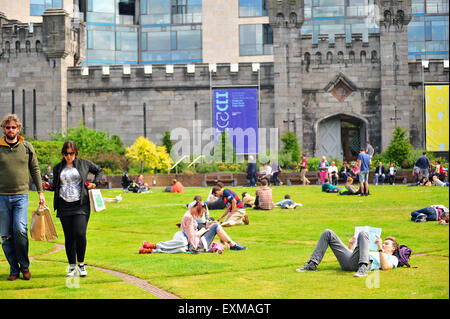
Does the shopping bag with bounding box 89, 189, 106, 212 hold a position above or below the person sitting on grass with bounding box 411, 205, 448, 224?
above

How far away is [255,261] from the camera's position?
1224 cm

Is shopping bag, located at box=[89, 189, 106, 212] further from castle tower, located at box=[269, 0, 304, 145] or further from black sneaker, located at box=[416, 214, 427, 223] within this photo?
castle tower, located at box=[269, 0, 304, 145]

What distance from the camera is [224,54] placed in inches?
2258

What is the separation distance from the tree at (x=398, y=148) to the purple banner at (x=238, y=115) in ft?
26.8

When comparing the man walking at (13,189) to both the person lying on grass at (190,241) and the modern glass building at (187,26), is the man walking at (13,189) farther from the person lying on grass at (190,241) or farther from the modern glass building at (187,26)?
the modern glass building at (187,26)

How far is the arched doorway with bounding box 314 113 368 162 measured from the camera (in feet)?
144

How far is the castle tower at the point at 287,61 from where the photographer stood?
43.3 metres

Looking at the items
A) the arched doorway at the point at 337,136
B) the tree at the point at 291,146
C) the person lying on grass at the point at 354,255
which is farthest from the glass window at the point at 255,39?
the person lying on grass at the point at 354,255

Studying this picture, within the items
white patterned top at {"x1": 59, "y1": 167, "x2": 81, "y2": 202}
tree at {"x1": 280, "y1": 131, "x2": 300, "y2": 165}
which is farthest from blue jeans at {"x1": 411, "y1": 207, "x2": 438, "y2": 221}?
tree at {"x1": 280, "y1": 131, "x2": 300, "y2": 165}

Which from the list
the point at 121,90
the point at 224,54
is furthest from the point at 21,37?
the point at 224,54

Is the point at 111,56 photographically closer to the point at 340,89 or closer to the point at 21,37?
the point at 21,37

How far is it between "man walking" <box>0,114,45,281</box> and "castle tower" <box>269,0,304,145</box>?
110ft

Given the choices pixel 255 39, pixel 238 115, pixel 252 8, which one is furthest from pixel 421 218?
pixel 252 8

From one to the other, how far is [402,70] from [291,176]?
11.7m
